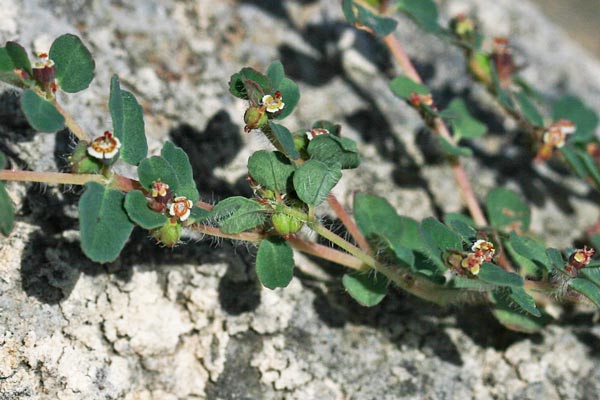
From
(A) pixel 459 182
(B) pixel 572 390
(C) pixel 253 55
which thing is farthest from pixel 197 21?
(B) pixel 572 390

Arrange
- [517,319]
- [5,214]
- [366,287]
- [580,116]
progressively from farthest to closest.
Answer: [580,116]
[517,319]
[366,287]
[5,214]

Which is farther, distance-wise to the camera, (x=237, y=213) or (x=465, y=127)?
(x=465, y=127)

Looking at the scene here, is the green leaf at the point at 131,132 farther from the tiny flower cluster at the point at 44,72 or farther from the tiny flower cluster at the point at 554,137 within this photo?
the tiny flower cluster at the point at 554,137

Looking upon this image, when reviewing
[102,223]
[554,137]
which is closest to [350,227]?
[102,223]

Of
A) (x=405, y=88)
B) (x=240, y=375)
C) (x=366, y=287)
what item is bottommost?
(x=240, y=375)

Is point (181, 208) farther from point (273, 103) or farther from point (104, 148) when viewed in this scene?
point (273, 103)
